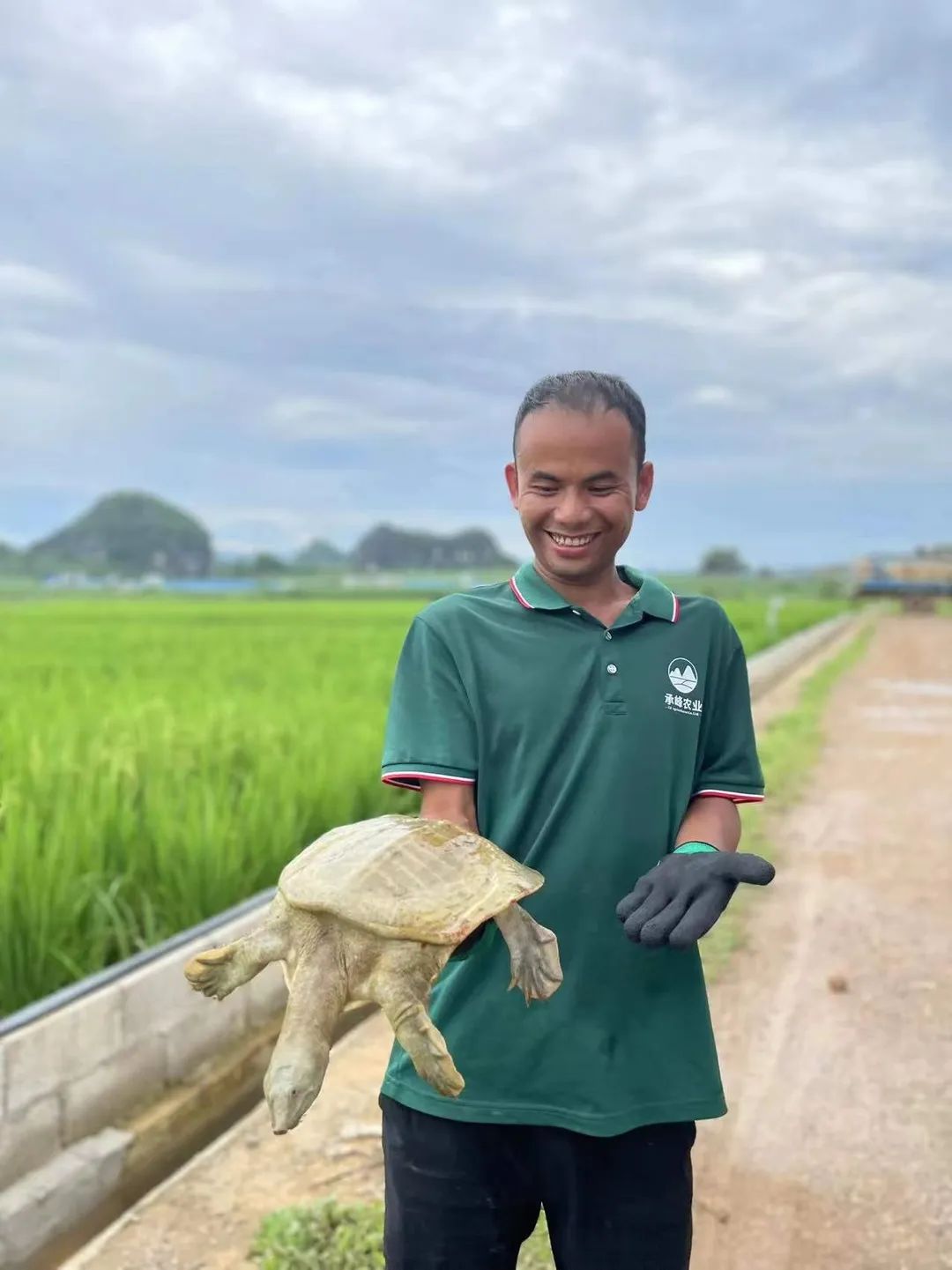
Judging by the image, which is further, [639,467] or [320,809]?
[320,809]

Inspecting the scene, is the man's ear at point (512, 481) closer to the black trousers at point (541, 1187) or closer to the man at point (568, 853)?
the man at point (568, 853)

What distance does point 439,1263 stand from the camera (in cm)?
147

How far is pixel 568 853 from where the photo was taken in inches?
55.9

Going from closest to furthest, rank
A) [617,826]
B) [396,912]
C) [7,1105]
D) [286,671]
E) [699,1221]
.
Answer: [396,912], [617,826], [7,1105], [699,1221], [286,671]

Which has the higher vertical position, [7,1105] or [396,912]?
[396,912]

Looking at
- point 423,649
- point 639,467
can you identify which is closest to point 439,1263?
point 423,649

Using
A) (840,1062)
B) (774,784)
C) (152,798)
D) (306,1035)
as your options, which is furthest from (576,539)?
(774,784)

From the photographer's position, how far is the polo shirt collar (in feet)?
4.82

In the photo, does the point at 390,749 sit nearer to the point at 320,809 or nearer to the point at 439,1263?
the point at 439,1263

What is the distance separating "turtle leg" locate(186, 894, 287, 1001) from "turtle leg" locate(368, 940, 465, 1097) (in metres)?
0.11

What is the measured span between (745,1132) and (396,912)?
2295mm

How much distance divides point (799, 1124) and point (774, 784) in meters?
4.52

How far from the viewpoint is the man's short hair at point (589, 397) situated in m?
1.39

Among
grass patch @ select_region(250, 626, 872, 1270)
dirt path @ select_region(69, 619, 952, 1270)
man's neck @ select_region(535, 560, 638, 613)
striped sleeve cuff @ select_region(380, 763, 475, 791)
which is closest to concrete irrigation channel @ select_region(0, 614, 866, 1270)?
dirt path @ select_region(69, 619, 952, 1270)
